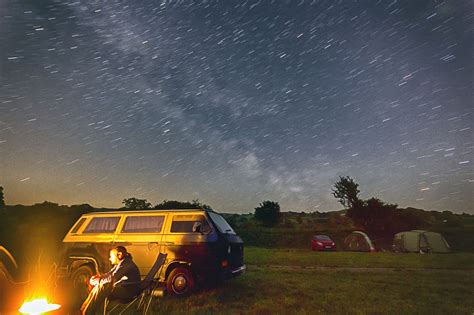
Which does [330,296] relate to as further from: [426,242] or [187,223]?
[426,242]

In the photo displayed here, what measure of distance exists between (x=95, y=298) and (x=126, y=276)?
2.06 feet

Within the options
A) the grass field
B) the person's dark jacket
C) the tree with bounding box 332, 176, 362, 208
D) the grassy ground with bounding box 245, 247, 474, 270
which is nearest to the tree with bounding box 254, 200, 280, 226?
the tree with bounding box 332, 176, 362, 208

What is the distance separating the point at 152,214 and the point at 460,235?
31.5 meters

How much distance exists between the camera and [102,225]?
8.80 metres

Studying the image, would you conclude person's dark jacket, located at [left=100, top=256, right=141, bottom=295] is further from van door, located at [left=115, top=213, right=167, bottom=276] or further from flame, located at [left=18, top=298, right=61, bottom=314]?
van door, located at [left=115, top=213, right=167, bottom=276]

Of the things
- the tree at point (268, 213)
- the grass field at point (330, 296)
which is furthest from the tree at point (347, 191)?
the grass field at point (330, 296)

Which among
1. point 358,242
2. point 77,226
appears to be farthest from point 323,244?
point 77,226

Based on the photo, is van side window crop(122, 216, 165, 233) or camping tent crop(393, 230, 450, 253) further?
camping tent crop(393, 230, 450, 253)

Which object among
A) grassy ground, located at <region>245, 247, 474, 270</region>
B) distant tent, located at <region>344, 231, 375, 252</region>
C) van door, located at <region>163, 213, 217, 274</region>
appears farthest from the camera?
distant tent, located at <region>344, 231, 375, 252</region>

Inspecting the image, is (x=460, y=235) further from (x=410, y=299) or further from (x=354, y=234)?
(x=410, y=299)

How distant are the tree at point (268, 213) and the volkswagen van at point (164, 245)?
1839 inches

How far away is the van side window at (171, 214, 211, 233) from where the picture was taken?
7.95 meters

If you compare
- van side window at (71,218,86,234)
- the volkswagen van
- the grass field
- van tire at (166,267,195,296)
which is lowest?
the grass field

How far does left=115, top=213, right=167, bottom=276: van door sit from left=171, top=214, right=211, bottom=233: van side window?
34 centimetres
